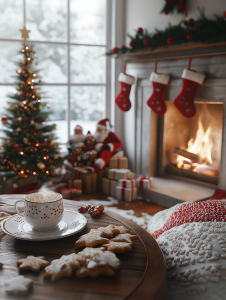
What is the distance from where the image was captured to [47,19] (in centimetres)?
317

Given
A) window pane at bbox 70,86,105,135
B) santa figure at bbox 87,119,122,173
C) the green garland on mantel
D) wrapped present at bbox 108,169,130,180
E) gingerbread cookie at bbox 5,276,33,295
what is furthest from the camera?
window pane at bbox 70,86,105,135

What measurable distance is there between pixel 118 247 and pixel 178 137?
8.06 ft

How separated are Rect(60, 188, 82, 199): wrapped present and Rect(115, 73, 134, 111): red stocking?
0.96 m

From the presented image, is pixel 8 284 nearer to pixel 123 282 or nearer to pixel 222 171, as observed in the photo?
pixel 123 282

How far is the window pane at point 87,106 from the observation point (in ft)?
11.3

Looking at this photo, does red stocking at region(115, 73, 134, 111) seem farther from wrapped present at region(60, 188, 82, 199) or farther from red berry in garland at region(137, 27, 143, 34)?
wrapped present at region(60, 188, 82, 199)

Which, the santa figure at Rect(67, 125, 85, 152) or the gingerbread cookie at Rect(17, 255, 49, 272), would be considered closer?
the gingerbread cookie at Rect(17, 255, 49, 272)

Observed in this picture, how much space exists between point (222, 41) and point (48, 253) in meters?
2.02

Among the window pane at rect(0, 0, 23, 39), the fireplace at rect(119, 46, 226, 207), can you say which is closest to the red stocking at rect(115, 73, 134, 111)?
the fireplace at rect(119, 46, 226, 207)

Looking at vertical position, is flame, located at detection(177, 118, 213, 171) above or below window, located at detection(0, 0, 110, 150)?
below

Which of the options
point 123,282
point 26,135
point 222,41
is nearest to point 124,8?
point 222,41

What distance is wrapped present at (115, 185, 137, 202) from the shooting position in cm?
283

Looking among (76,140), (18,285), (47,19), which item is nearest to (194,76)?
(76,140)

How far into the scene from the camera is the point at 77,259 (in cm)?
75
